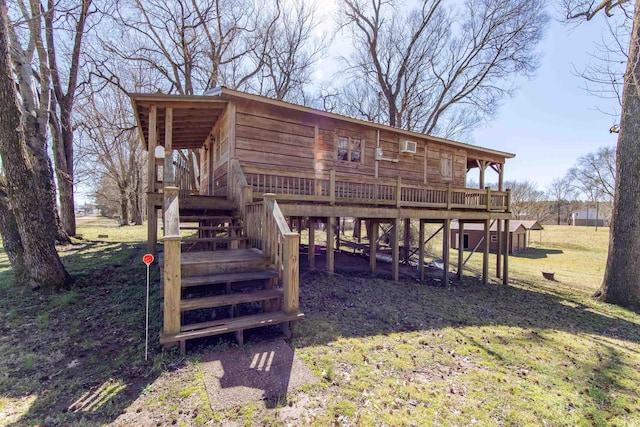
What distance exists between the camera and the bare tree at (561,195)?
2363 inches

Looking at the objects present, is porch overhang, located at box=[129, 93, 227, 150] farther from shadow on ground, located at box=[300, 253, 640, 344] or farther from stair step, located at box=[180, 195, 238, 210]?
shadow on ground, located at box=[300, 253, 640, 344]

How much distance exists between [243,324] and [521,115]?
67.4ft

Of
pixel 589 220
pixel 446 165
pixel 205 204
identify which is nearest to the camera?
pixel 205 204

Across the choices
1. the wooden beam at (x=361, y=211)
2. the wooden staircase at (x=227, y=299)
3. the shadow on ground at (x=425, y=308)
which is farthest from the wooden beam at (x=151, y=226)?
the shadow on ground at (x=425, y=308)

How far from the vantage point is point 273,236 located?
184 inches

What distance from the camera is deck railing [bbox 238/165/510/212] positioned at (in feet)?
23.9

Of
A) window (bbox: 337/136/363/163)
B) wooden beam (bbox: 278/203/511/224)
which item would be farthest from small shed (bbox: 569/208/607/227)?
window (bbox: 337/136/363/163)

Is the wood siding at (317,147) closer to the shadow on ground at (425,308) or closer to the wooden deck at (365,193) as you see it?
the wooden deck at (365,193)

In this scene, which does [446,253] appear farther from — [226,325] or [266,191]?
[226,325]

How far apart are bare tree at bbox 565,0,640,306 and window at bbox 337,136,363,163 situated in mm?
8055

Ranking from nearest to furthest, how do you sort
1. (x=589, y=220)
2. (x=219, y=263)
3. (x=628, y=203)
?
(x=219, y=263) < (x=628, y=203) < (x=589, y=220)

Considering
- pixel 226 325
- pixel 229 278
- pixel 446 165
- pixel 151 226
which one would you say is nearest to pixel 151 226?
pixel 151 226

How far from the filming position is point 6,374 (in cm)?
320

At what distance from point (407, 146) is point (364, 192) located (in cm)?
358
